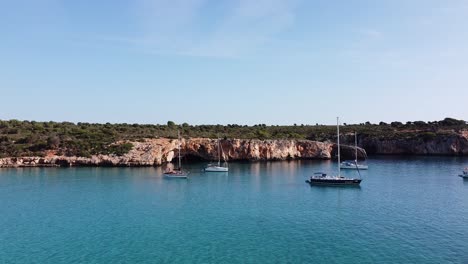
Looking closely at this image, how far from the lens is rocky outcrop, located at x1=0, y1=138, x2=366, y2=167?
74688mm

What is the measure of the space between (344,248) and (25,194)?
37940 mm

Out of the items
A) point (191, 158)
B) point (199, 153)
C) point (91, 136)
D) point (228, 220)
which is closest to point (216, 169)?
point (199, 153)

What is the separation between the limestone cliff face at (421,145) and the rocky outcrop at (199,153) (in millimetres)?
17311

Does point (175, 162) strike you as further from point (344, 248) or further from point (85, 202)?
point (344, 248)

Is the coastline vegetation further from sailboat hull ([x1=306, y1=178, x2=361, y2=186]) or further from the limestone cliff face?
sailboat hull ([x1=306, y1=178, x2=361, y2=186])

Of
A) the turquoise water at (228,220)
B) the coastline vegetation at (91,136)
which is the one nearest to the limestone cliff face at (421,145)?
the coastline vegetation at (91,136)

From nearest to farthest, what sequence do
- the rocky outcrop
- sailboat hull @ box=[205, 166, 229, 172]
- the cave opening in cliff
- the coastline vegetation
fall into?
sailboat hull @ box=[205, 166, 229, 172], the rocky outcrop, the coastline vegetation, the cave opening in cliff

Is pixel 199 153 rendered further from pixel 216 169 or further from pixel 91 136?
pixel 91 136

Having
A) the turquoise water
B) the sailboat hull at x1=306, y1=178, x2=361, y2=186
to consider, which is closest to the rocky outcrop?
the turquoise water

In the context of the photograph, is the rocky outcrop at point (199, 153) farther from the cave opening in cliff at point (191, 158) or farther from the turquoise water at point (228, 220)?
the turquoise water at point (228, 220)

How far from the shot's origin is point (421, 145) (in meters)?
104

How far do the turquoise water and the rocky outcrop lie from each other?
40.5ft

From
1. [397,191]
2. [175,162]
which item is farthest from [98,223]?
[175,162]

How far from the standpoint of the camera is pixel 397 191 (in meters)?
50.6
